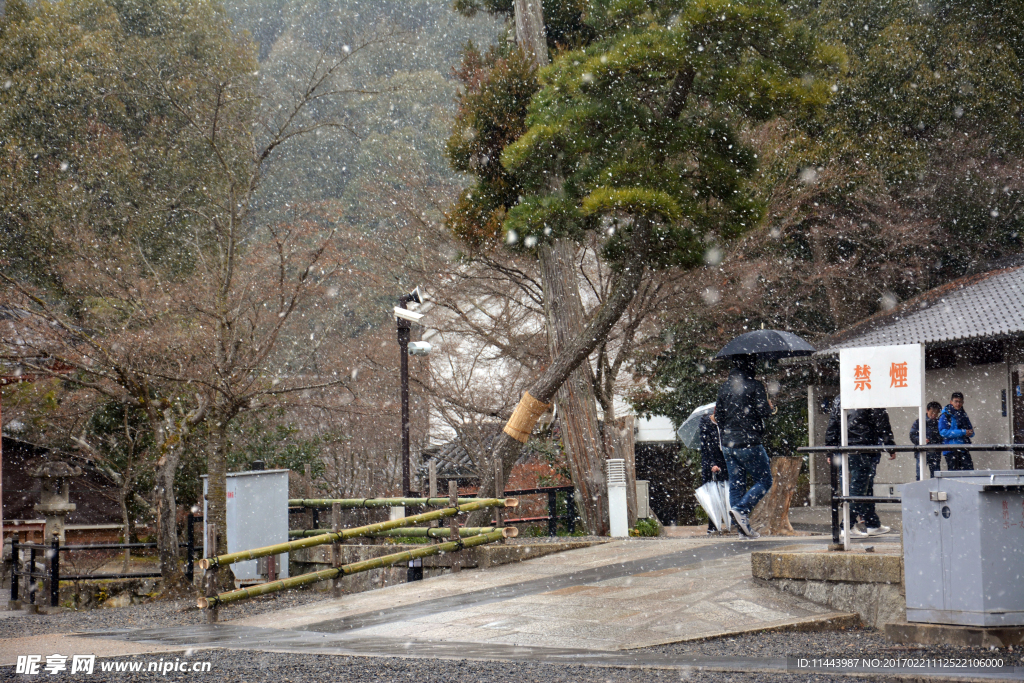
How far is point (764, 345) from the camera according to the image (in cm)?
1060

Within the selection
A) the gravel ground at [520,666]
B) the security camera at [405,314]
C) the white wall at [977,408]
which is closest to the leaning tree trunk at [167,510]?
the security camera at [405,314]

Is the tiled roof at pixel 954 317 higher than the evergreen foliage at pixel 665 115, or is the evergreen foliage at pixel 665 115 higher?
the evergreen foliage at pixel 665 115

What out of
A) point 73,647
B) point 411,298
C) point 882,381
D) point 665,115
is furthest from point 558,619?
point 411,298

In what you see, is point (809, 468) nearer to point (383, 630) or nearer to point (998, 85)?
point (998, 85)

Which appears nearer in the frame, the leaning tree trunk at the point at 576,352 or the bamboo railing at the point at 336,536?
the bamboo railing at the point at 336,536

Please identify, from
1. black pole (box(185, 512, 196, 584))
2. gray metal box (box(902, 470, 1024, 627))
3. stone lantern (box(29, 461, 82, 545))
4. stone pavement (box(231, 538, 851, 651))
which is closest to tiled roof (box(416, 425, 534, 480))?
stone lantern (box(29, 461, 82, 545))

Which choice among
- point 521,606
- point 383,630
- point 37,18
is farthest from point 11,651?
point 37,18

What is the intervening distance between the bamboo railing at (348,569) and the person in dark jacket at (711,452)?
2542mm

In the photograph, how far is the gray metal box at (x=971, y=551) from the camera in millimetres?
6043

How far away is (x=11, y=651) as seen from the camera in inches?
266

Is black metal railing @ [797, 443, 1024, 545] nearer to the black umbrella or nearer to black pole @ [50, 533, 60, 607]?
the black umbrella

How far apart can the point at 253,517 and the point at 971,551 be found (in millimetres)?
8074

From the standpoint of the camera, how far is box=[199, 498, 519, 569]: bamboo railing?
8.41 metres

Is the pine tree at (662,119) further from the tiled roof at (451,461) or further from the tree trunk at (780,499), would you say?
the tiled roof at (451,461)
